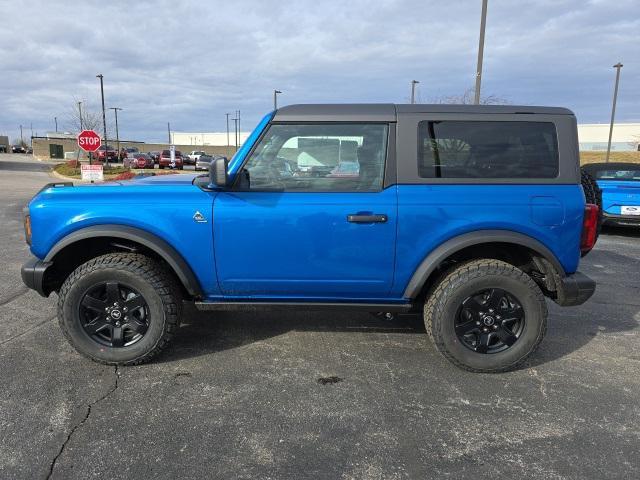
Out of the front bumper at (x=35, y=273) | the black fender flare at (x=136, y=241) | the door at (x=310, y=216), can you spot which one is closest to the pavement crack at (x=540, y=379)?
the door at (x=310, y=216)

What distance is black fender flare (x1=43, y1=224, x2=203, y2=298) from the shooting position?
3.27 m

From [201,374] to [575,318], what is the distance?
366 cm

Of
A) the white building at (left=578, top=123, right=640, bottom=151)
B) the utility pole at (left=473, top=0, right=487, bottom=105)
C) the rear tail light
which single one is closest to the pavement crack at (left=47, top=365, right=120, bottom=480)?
the rear tail light

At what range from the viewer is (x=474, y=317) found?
341 cm

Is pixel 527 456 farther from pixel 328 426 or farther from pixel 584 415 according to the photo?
pixel 328 426

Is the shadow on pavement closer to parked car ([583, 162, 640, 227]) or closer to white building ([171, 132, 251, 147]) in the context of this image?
parked car ([583, 162, 640, 227])

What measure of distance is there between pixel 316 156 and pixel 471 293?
150cm

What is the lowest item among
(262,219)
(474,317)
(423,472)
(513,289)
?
(423,472)

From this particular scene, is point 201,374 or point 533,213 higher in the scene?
point 533,213

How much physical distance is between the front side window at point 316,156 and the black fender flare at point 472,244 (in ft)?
2.33

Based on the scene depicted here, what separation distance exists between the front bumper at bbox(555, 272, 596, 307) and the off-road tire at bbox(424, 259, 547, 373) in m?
0.15

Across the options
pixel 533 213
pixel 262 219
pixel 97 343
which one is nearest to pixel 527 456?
pixel 533 213

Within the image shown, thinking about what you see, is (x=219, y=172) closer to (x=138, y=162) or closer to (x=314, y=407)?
(x=314, y=407)

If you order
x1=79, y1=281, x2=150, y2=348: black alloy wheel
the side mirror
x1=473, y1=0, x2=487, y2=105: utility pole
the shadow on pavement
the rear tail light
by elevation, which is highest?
x1=473, y1=0, x2=487, y2=105: utility pole
